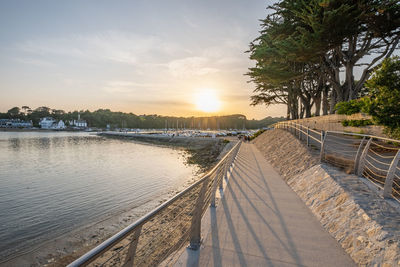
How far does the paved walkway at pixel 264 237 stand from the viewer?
302cm

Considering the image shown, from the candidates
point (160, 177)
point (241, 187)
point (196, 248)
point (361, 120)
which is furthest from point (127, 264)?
point (160, 177)

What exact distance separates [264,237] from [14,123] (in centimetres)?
17967

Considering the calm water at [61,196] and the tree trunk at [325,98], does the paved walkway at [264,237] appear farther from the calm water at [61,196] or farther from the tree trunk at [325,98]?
the tree trunk at [325,98]

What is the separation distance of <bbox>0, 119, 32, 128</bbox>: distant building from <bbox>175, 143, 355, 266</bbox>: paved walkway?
175185 mm

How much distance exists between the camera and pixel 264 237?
3652 millimetres

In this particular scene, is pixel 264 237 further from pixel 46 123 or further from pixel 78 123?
pixel 46 123

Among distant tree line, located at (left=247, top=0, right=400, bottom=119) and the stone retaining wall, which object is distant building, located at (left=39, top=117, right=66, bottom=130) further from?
the stone retaining wall

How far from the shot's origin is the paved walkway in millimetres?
3021

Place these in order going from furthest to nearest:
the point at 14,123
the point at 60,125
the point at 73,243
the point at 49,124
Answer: the point at 49,124 < the point at 60,125 < the point at 14,123 < the point at 73,243

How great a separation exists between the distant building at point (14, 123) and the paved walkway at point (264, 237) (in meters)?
175

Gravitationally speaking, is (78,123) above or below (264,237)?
above

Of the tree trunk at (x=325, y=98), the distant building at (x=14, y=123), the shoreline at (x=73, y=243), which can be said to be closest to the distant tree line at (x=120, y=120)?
the distant building at (x=14, y=123)

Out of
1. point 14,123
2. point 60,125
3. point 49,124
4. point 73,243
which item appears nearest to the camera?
point 73,243

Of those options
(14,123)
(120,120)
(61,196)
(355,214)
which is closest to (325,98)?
(355,214)
